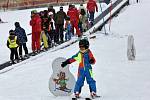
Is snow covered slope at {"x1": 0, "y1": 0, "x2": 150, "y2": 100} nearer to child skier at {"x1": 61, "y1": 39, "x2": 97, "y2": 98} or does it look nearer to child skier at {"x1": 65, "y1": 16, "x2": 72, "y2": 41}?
child skier at {"x1": 61, "y1": 39, "x2": 97, "y2": 98}

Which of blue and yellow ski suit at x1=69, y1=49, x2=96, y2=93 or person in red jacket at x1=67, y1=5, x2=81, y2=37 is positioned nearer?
blue and yellow ski suit at x1=69, y1=49, x2=96, y2=93

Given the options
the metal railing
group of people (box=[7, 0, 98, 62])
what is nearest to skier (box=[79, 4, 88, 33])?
group of people (box=[7, 0, 98, 62])

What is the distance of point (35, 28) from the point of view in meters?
22.6

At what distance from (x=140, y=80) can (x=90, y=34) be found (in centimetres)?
1195

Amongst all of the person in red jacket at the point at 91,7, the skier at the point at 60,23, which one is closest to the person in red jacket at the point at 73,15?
the skier at the point at 60,23

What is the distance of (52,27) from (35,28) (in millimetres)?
1470

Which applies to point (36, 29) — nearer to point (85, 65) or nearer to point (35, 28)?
point (35, 28)

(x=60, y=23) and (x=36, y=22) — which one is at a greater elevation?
(x=36, y=22)

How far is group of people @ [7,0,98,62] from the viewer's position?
881 inches

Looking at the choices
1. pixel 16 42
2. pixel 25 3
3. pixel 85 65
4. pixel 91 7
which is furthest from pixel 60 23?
pixel 25 3

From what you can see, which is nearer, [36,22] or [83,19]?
[36,22]

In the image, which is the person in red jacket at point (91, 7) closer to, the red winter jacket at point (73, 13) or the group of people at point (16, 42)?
the red winter jacket at point (73, 13)

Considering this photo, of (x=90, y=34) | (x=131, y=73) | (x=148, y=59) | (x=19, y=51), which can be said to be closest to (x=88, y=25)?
(x=90, y=34)

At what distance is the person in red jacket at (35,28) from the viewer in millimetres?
22297
